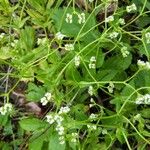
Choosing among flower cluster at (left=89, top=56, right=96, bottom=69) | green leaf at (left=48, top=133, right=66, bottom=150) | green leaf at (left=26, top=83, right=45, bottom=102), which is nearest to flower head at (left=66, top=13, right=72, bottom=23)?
flower cluster at (left=89, top=56, right=96, bottom=69)

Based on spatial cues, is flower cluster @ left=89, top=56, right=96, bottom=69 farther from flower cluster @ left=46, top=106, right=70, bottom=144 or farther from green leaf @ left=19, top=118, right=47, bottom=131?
green leaf @ left=19, top=118, right=47, bottom=131

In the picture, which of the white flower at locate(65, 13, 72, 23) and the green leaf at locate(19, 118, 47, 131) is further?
the green leaf at locate(19, 118, 47, 131)

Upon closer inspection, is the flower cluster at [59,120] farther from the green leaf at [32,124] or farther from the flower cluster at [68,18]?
the flower cluster at [68,18]

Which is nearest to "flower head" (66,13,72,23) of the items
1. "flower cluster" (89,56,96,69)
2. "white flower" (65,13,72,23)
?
"white flower" (65,13,72,23)

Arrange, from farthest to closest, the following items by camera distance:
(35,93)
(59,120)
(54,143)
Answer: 1. (35,93)
2. (54,143)
3. (59,120)

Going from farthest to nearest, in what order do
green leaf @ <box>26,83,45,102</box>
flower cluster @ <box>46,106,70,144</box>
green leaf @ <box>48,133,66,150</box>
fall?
green leaf @ <box>26,83,45,102</box> < green leaf @ <box>48,133,66,150</box> < flower cluster @ <box>46,106,70,144</box>

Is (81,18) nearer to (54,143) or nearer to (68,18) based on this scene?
(68,18)

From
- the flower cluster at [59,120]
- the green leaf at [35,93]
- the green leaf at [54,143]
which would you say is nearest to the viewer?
Result: the flower cluster at [59,120]

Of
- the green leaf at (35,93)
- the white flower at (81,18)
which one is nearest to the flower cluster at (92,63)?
the white flower at (81,18)

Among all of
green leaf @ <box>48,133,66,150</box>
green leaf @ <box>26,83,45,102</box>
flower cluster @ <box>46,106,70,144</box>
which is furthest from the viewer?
green leaf @ <box>26,83,45,102</box>

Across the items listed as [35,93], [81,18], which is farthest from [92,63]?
[35,93]

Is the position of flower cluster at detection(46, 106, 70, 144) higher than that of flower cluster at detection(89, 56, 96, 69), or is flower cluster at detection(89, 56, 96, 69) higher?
flower cluster at detection(89, 56, 96, 69)

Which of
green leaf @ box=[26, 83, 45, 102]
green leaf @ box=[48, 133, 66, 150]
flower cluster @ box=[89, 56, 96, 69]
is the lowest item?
green leaf @ box=[48, 133, 66, 150]

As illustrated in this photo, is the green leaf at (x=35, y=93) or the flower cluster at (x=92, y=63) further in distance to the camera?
the green leaf at (x=35, y=93)
